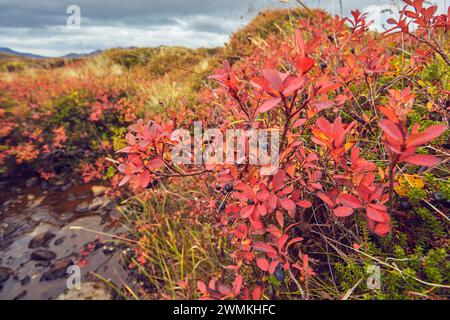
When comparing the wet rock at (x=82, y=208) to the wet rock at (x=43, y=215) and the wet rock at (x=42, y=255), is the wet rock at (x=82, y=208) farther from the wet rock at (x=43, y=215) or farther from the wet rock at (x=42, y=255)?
the wet rock at (x=42, y=255)

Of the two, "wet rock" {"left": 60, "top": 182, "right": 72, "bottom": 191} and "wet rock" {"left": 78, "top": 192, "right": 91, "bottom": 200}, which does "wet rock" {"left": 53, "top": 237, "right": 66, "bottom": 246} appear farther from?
"wet rock" {"left": 60, "top": 182, "right": 72, "bottom": 191}

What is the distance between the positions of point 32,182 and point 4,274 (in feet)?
6.67

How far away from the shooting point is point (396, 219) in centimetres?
123

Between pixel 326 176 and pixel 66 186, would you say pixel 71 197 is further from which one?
pixel 326 176

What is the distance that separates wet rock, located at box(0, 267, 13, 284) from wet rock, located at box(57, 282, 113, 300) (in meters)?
0.84

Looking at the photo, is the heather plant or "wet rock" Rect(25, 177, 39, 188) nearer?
the heather plant

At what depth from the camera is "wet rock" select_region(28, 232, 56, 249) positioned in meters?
3.37

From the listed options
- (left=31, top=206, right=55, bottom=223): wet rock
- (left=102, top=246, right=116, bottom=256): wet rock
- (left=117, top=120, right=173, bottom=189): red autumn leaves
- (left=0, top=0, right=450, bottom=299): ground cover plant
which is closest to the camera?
(left=0, top=0, right=450, bottom=299): ground cover plant

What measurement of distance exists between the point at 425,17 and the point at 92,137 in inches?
201

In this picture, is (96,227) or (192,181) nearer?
(192,181)

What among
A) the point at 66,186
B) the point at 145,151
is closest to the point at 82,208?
the point at 66,186

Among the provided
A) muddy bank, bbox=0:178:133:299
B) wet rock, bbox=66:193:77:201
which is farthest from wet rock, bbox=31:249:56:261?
wet rock, bbox=66:193:77:201
